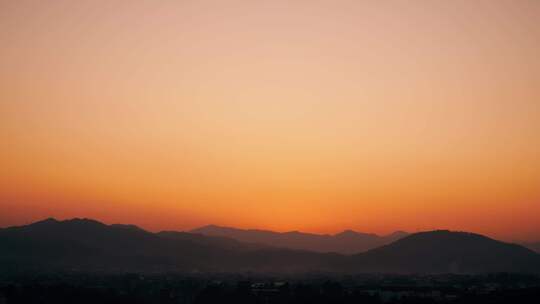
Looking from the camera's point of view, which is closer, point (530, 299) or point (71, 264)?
point (530, 299)

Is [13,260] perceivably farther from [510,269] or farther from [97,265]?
[510,269]

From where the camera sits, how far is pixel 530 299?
6594 centimetres

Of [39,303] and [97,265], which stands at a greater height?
[97,265]

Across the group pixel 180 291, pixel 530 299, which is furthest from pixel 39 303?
pixel 530 299

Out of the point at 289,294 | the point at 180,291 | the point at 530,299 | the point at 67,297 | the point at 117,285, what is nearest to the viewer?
the point at 530,299

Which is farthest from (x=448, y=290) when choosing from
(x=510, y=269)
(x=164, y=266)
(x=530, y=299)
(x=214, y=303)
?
(x=164, y=266)

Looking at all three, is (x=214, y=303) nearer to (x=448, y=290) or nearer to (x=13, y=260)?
(x=448, y=290)

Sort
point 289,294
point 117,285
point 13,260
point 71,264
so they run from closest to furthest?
point 289,294 < point 117,285 < point 13,260 < point 71,264

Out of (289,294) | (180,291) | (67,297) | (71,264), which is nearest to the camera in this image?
(67,297)

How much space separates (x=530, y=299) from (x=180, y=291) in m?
47.4

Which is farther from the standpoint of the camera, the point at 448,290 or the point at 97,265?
the point at 97,265

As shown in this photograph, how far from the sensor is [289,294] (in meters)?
76.6

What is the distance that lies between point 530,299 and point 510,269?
131 m

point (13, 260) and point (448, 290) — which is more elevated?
point (13, 260)
